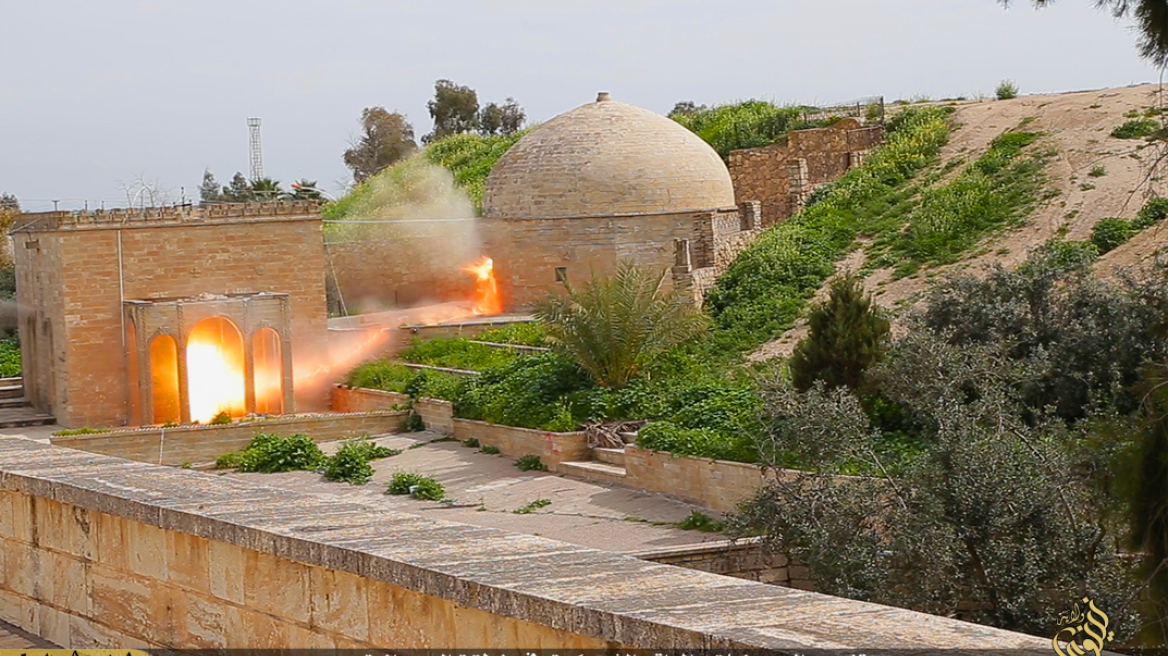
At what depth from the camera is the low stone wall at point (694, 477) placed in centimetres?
1766

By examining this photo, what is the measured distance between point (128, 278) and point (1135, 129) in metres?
20.6

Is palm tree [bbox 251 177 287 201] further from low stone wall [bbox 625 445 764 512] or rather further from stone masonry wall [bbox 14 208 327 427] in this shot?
low stone wall [bbox 625 445 764 512]

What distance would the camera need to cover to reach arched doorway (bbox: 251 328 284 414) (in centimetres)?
2823

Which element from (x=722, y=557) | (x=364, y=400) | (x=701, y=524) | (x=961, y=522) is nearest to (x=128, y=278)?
(x=364, y=400)

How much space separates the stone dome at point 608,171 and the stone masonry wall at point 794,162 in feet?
6.30

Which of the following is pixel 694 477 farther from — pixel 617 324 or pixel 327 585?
pixel 327 585

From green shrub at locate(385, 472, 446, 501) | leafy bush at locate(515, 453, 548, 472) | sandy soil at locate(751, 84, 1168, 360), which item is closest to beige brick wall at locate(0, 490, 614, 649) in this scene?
green shrub at locate(385, 472, 446, 501)

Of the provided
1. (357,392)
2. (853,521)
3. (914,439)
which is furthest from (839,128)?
(853,521)

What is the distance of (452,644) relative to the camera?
386cm

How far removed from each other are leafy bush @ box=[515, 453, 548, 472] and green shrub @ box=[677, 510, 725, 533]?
4.36m

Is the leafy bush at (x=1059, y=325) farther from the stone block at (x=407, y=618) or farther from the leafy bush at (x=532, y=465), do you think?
the stone block at (x=407, y=618)

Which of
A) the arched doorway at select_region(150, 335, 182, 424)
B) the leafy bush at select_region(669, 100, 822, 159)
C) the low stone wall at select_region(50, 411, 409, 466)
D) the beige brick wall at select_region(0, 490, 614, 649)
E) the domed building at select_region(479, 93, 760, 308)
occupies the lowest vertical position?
the low stone wall at select_region(50, 411, 409, 466)

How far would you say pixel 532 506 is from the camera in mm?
19344

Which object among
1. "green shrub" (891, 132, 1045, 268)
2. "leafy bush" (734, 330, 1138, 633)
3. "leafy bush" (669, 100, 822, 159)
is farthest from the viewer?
"leafy bush" (669, 100, 822, 159)
